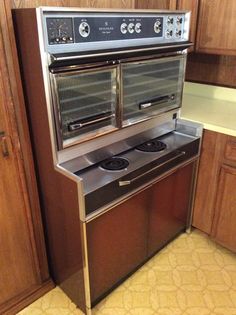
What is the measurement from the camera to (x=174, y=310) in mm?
1573

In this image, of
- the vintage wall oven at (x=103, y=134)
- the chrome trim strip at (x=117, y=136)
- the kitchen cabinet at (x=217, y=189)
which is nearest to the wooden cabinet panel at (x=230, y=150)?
the kitchen cabinet at (x=217, y=189)

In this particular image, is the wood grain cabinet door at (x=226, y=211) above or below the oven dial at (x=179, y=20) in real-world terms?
below

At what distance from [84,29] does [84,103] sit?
11.7 inches

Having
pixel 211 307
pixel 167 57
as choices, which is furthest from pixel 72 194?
pixel 211 307

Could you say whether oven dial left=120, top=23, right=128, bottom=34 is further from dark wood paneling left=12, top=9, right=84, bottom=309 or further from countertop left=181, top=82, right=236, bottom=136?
countertop left=181, top=82, right=236, bottom=136

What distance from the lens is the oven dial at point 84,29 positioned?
3.76 ft

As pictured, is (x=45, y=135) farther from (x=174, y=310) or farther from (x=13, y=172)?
(x=174, y=310)

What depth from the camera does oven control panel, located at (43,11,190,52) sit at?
1.08 m

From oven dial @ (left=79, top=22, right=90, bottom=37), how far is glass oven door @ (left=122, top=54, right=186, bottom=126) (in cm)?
24

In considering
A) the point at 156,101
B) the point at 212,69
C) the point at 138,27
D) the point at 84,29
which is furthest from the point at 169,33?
the point at 212,69

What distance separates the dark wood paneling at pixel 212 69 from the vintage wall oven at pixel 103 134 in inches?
26.1

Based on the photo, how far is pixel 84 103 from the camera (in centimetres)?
127

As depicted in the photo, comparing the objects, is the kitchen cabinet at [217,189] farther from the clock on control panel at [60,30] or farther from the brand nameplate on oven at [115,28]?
the clock on control panel at [60,30]

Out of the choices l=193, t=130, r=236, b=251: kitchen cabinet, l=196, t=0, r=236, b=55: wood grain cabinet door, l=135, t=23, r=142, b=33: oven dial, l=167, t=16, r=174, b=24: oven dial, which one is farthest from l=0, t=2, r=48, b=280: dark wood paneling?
l=196, t=0, r=236, b=55: wood grain cabinet door
